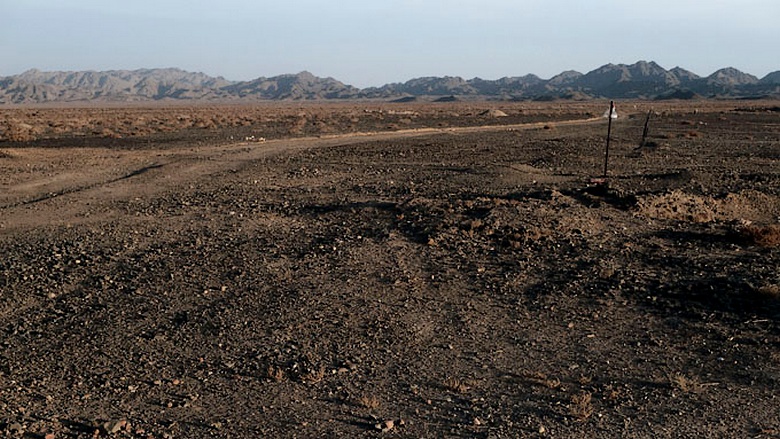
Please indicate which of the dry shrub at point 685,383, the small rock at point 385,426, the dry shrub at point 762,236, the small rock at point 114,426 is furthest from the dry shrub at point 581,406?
the dry shrub at point 762,236

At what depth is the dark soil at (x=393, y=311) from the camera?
627 centimetres

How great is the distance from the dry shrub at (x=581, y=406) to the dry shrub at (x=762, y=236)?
6.75 m

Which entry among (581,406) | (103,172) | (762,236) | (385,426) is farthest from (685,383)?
(103,172)

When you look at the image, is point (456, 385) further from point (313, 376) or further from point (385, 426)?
point (313, 376)

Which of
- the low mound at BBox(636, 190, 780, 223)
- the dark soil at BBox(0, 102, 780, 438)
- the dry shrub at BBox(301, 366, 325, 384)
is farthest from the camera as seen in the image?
the low mound at BBox(636, 190, 780, 223)

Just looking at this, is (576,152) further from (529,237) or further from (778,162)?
(529,237)

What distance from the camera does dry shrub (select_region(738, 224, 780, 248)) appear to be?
455 inches

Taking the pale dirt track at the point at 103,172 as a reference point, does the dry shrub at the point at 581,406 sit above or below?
below

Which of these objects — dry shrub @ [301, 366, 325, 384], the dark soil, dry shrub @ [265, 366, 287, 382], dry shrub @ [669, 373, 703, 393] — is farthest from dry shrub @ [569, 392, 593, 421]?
dry shrub @ [265, 366, 287, 382]

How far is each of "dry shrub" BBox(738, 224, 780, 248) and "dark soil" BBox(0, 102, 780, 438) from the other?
3cm

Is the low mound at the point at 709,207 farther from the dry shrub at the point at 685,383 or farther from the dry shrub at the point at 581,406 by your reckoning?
the dry shrub at the point at 581,406

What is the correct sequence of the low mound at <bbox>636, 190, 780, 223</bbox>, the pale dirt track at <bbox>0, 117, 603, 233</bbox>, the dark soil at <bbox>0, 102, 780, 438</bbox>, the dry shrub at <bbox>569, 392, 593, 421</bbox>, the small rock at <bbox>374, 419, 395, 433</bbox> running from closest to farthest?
the small rock at <bbox>374, 419, 395, 433</bbox> → the dry shrub at <bbox>569, 392, 593, 421</bbox> → the dark soil at <bbox>0, 102, 780, 438</bbox> → the low mound at <bbox>636, 190, 780, 223</bbox> → the pale dirt track at <bbox>0, 117, 603, 233</bbox>

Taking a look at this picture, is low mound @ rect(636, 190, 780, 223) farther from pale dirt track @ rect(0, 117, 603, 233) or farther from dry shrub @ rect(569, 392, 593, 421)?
pale dirt track @ rect(0, 117, 603, 233)

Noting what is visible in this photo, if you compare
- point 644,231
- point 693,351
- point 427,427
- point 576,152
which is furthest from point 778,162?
point 427,427
